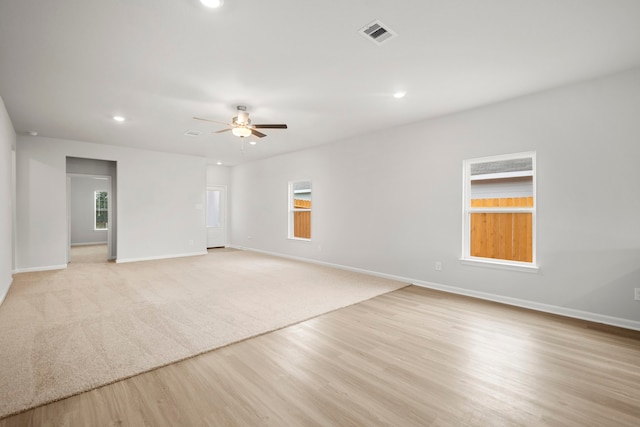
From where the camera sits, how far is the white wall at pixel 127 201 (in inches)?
224

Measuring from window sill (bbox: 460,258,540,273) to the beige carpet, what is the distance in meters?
1.12

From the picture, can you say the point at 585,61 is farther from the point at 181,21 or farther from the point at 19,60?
the point at 19,60

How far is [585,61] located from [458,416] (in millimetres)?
3440

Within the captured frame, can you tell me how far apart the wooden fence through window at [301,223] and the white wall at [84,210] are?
732 centimetres

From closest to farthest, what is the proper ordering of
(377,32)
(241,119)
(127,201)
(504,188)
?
(377,32) → (241,119) → (504,188) → (127,201)

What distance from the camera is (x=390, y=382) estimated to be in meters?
2.07

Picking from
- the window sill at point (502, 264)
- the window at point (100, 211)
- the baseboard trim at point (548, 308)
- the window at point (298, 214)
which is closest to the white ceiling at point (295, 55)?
the window sill at point (502, 264)

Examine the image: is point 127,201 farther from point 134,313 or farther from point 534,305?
point 534,305

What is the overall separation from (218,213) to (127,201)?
2947 millimetres

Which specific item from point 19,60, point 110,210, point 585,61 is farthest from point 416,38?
point 110,210

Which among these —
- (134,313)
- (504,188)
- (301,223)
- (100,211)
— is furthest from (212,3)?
(100,211)

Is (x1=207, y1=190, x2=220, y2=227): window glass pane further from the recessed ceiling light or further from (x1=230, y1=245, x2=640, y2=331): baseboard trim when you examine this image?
the recessed ceiling light

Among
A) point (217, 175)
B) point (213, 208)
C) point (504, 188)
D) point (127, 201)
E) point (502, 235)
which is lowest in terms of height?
point (502, 235)

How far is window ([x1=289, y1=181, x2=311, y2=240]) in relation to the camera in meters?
7.32
